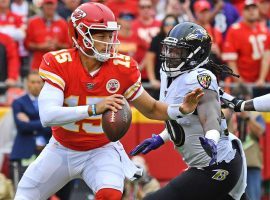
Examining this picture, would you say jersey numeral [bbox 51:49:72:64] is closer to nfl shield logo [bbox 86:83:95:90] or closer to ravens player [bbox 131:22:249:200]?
nfl shield logo [bbox 86:83:95:90]

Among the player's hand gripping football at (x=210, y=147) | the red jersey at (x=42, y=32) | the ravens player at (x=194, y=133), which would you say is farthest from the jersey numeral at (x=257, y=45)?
the player's hand gripping football at (x=210, y=147)

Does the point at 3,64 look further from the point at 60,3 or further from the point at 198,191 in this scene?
the point at 198,191

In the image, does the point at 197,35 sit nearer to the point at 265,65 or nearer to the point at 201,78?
the point at 201,78

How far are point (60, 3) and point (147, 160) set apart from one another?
284 centimetres

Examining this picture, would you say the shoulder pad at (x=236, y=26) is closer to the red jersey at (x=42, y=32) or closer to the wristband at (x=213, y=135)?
the red jersey at (x=42, y=32)

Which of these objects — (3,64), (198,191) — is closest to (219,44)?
(3,64)

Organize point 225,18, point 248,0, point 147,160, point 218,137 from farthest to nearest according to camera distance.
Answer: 1. point 225,18
2. point 248,0
3. point 147,160
4. point 218,137

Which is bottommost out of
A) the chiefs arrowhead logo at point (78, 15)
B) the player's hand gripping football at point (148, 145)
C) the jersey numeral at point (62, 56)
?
the player's hand gripping football at point (148, 145)

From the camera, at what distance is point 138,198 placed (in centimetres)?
914

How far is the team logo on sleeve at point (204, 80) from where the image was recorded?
6.30 metres

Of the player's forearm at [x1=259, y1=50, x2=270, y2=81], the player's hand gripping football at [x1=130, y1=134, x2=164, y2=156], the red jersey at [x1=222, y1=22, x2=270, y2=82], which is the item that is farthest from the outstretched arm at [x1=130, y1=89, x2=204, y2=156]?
the red jersey at [x1=222, y1=22, x2=270, y2=82]

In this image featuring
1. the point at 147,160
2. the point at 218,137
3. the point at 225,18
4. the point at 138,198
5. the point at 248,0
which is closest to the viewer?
the point at 218,137

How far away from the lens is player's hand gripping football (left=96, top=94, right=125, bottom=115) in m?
6.01

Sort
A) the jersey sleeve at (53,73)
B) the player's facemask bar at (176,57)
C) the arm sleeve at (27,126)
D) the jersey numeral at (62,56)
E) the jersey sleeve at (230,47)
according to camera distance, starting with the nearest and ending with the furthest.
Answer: the jersey sleeve at (53,73)
the jersey numeral at (62,56)
the player's facemask bar at (176,57)
the arm sleeve at (27,126)
the jersey sleeve at (230,47)
